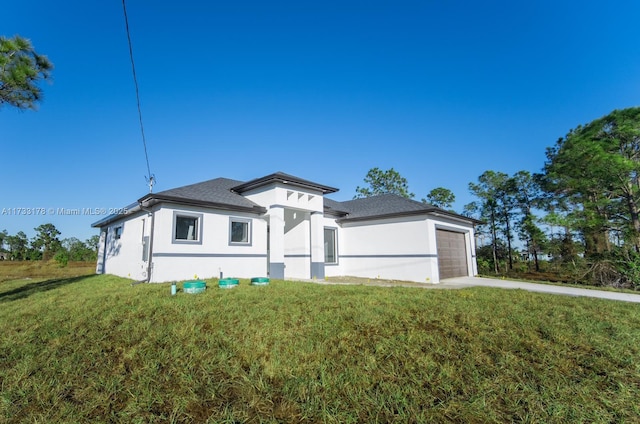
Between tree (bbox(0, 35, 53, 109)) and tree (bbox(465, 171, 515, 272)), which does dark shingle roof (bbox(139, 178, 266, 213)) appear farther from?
tree (bbox(465, 171, 515, 272))

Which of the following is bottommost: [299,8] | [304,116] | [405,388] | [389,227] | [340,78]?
[405,388]

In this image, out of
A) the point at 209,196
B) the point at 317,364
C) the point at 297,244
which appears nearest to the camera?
the point at 317,364

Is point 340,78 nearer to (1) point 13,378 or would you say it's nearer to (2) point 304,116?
(2) point 304,116

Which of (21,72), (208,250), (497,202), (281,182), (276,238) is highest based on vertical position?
(21,72)

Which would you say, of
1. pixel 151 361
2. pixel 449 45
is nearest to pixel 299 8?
pixel 449 45

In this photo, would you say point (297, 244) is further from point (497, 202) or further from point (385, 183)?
point (385, 183)

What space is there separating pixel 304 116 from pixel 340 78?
258cm

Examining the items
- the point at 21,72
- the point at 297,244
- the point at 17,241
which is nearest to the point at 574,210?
the point at 297,244

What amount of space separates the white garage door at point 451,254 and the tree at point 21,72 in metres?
14.6

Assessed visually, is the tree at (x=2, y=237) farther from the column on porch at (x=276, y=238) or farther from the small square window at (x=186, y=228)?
the column on porch at (x=276, y=238)

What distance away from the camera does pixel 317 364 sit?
337 cm

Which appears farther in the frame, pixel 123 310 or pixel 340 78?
pixel 340 78

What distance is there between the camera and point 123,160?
40.2ft

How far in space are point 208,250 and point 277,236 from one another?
9.19 feet
